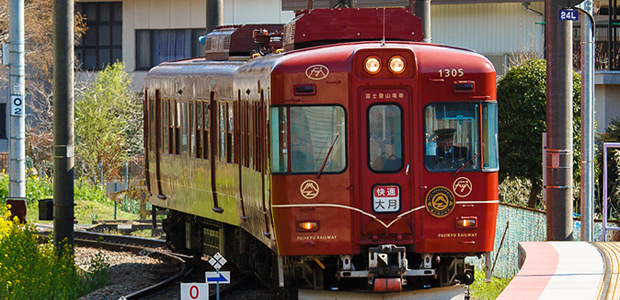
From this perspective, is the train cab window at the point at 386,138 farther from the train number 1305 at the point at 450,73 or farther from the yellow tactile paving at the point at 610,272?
the yellow tactile paving at the point at 610,272

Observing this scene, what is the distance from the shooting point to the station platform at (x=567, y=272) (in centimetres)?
866

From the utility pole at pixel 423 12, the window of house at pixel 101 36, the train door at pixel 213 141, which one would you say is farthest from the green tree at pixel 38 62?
the utility pole at pixel 423 12

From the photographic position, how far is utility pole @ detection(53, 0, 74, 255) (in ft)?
58.6

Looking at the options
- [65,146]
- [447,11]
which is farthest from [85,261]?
[447,11]

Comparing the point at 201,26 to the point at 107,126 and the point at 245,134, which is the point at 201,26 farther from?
the point at 245,134

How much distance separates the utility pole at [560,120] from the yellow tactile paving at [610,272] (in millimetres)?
1549

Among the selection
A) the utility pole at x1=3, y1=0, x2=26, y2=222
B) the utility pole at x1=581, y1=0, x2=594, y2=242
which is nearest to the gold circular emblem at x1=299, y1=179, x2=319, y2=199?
the utility pole at x1=581, y1=0, x2=594, y2=242

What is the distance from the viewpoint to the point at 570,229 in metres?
14.1

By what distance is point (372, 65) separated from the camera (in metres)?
12.1

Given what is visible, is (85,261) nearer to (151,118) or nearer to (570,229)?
(151,118)

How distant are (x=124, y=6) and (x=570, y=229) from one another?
32940mm

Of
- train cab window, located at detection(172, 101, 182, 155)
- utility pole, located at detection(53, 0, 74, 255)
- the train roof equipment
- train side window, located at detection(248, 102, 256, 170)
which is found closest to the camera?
train side window, located at detection(248, 102, 256, 170)

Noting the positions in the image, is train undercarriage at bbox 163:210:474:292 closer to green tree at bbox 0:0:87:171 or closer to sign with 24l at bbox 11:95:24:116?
sign with 24l at bbox 11:95:24:116

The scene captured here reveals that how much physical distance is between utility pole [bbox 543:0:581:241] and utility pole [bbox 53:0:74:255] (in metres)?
7.73
